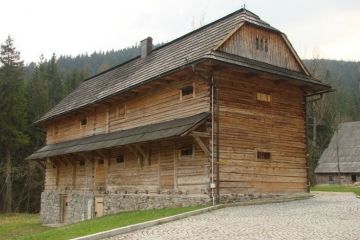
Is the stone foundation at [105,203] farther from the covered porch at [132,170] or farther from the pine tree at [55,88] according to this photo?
the pine tree at [55,88]

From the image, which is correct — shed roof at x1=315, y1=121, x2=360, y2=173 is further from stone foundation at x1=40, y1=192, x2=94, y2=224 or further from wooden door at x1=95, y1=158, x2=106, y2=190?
wooden door at x1=95, y1=158, x2=106, y2=190

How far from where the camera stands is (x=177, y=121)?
18.6 metres

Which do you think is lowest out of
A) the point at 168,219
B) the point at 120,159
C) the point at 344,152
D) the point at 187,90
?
the point at 168,219

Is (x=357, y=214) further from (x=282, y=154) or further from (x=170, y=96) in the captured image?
(x=170, y=96)

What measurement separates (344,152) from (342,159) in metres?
0.99

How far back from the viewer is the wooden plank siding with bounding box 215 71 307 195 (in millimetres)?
18016

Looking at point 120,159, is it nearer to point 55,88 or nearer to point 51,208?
point 51,208

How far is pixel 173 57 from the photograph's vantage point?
21.0m

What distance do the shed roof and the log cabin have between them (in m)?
26.4

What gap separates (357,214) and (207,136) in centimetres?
587

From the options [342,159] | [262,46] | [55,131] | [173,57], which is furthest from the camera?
[342,159]

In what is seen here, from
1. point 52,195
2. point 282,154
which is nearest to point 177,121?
point 282,154

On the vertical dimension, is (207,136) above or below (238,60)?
below

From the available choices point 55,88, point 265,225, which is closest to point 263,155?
point 265,225
